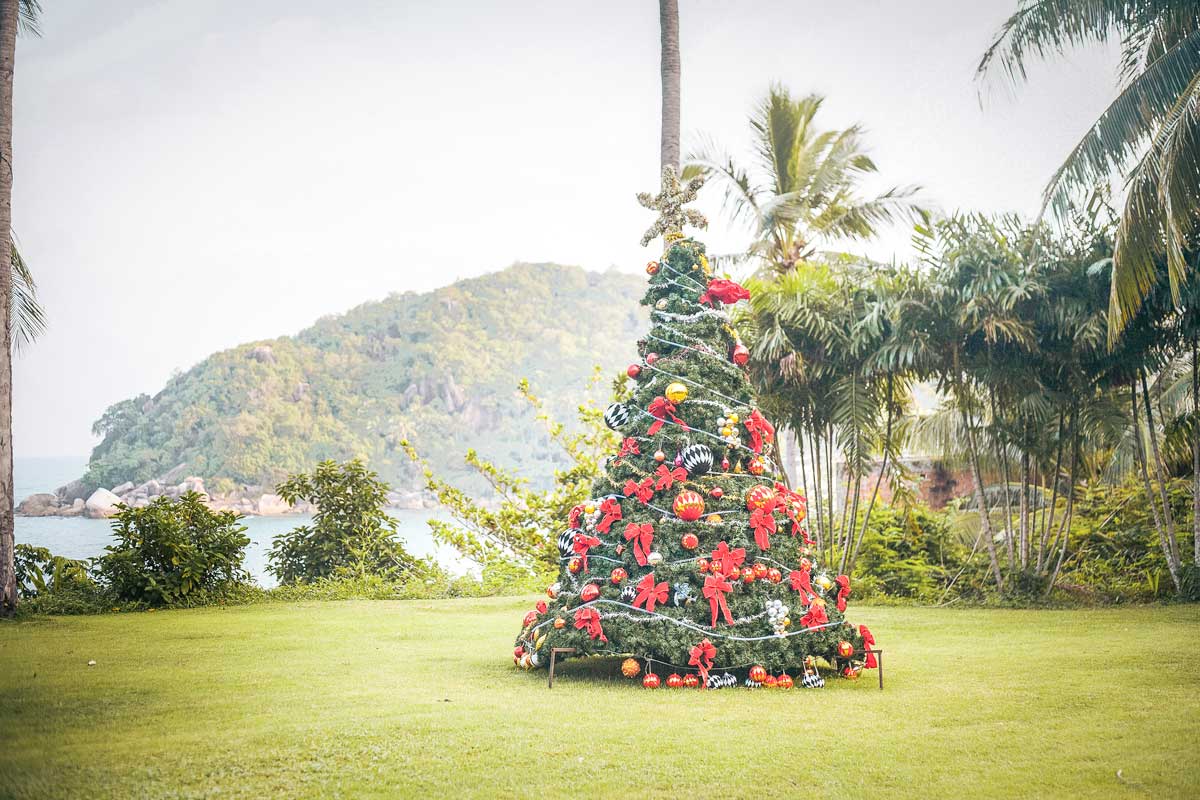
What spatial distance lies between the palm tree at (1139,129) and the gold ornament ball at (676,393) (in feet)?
13.0

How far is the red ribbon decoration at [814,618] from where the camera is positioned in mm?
5383

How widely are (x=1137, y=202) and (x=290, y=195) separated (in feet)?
82.5

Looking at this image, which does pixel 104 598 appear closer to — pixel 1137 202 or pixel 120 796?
pixel 120 796

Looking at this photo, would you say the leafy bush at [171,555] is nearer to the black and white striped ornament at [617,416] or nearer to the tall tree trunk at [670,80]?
the black and white striped ornament at [617,416]

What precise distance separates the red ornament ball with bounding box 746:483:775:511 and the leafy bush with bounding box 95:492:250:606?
6.58 metres

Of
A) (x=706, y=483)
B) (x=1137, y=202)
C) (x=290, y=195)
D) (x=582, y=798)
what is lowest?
(x=582, y=798)

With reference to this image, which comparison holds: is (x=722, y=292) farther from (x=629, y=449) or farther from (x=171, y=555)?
(x=171, y=555)

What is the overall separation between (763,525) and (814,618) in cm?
62

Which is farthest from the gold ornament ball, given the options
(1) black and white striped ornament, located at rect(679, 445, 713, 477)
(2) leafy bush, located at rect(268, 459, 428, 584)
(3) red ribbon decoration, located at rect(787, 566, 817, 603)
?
(2) leafy bush, located at rect(268, 459, 428, 584)

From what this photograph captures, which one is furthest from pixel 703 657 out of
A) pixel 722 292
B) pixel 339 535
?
pixel 339 535

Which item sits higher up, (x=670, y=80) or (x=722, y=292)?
(x=670, y=80)

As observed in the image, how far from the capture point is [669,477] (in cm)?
570

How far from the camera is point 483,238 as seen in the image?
34312 millimetres

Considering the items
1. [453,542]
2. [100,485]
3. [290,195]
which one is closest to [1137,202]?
[453,542]
